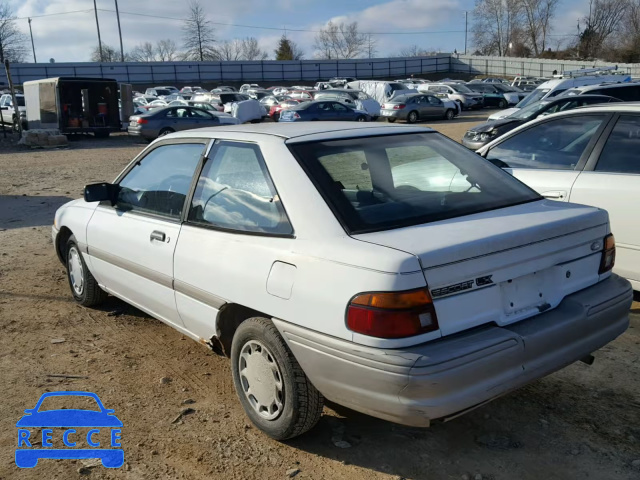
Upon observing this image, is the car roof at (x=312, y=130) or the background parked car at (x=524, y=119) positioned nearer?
the car roof at (x=312, y=130)

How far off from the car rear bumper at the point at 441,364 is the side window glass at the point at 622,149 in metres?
2.14

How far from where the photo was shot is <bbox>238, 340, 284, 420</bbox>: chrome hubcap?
123 inches

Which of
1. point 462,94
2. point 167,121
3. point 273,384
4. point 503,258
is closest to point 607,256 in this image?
point 503,258

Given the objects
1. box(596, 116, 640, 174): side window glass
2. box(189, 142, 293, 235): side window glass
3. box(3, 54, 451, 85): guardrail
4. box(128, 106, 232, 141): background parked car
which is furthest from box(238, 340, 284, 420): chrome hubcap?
box(3, 54, 451, 85): guardrail

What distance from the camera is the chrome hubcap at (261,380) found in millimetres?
3119

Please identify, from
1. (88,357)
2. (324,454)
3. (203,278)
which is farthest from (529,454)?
(88,357)

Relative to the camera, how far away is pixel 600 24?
77.4 metres

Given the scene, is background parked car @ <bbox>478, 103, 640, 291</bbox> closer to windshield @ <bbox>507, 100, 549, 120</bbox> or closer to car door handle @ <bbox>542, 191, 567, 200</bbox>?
car door handle @ <bbox>542, 191, 567, 200</bbox>

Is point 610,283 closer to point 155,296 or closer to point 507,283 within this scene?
point 507,283

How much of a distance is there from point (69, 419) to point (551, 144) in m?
4.42

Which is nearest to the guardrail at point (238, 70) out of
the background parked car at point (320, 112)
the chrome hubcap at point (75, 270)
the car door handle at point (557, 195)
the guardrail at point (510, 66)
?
the guardrail at point (510, 66)

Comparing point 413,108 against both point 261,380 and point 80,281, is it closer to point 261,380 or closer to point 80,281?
point 80,281

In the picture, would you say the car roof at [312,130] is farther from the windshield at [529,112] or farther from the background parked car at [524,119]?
the windshield at [529,112]

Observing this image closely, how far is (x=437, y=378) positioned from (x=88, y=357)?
2863 millimetres
